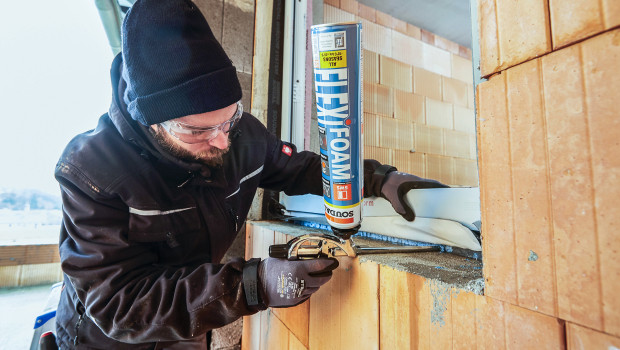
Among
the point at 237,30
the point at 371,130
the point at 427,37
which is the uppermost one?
the point at 427,37

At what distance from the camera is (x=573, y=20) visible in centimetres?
31

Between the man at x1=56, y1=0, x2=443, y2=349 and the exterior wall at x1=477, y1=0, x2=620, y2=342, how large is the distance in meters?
0.40

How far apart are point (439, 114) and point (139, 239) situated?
2.83 metres

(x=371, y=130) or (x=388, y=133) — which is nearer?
(x=371, y=130)

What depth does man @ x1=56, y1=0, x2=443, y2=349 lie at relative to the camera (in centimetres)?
70

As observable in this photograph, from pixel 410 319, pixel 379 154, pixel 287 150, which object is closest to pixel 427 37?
pixel 379 154

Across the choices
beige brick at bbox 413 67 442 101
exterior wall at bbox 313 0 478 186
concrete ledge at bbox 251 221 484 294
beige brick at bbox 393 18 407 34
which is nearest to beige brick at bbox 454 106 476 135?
exterior wall at bbox 313 0 478 186

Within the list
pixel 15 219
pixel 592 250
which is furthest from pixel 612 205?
pixel 15 219

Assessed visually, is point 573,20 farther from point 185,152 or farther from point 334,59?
point 185,152

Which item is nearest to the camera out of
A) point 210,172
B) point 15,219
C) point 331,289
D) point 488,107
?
point 488,107

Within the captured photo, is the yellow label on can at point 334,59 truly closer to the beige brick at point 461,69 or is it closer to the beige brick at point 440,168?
the beige brick at point 440,168

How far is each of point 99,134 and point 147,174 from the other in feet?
0.56

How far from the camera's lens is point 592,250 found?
30 centimetres

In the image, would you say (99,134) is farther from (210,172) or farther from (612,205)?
(612,205)
